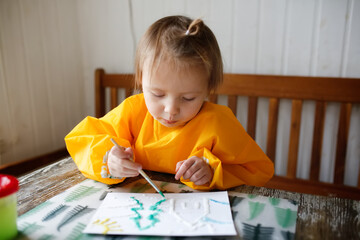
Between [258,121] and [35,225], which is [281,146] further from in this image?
[35,225]

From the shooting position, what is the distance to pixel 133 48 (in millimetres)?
1473

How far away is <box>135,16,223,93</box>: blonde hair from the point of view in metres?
0.60

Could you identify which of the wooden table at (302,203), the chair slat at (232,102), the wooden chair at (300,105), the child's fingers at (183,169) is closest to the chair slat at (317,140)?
the wooden chair at (300,105)

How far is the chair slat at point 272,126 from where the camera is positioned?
1.20 metres

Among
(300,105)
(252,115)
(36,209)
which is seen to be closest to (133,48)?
(252,115)

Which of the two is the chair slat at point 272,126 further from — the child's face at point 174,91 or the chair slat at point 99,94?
the chair slat at point 99,94

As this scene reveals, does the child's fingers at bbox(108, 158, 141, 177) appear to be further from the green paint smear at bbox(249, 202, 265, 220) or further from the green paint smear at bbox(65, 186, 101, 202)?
the green paint smear at bbox(249, 202, 265, 220)

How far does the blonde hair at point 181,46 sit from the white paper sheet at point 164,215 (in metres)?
0.28

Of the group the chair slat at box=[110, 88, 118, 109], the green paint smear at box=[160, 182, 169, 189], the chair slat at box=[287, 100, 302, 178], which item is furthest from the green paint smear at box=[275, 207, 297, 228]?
the chair slat at box=[110, 88, 118, 109]

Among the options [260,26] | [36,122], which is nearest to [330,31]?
[260,26]

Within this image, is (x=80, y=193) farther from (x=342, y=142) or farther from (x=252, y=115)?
(x=342, y=142)

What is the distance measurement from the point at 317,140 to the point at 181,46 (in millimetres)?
853

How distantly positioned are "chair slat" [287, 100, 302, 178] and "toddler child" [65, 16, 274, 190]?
1.81ft

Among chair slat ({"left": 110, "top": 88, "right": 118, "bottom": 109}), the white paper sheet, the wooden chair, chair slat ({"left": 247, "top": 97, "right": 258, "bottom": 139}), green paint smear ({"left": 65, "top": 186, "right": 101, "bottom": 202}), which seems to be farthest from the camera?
chair slat ({"left": 110, "top": 88, "right": 118, "bottom": 109})
